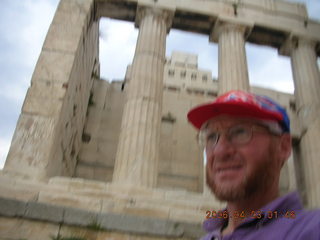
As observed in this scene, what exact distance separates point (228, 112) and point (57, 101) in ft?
25.5

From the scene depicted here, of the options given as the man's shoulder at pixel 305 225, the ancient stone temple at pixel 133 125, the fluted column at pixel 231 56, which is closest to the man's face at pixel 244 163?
the man's shoulder at pixel 305 225

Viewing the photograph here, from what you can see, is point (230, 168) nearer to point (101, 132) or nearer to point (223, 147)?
point (223, 147)

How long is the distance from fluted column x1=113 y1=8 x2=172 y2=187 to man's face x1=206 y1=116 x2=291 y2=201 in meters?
6.33

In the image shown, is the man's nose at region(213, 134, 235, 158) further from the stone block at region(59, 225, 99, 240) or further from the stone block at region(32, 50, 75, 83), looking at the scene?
the stone block at region(32, 50, 75, 83)

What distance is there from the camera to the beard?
2.17 meters

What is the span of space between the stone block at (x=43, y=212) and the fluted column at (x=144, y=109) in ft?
7.12

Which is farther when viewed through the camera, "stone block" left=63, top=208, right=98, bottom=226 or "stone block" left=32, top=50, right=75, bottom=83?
"stone block" left=32, top=50, right=75, bottom=83

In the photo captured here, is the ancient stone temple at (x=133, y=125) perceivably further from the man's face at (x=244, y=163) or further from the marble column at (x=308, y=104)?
the man's face at (x=244, y=163)

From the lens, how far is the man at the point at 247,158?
6.75 feet

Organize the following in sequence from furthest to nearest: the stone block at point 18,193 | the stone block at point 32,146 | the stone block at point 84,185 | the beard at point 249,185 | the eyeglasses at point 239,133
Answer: the stone block at point 32,146 < the stone block at point 84,185 < the stone block at point 18,193 < the eyeglasses at point 239,133 < the beard at point 249,185

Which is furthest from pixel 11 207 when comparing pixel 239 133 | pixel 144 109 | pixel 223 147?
pixel 239 133

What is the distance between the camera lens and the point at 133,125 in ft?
31.9

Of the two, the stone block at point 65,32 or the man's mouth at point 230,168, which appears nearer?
the man's mouth at point 230,168

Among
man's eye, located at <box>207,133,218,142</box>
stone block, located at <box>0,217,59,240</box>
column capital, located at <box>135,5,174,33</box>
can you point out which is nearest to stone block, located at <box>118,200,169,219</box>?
stone block, located at <box>0,217,59,240</box>
